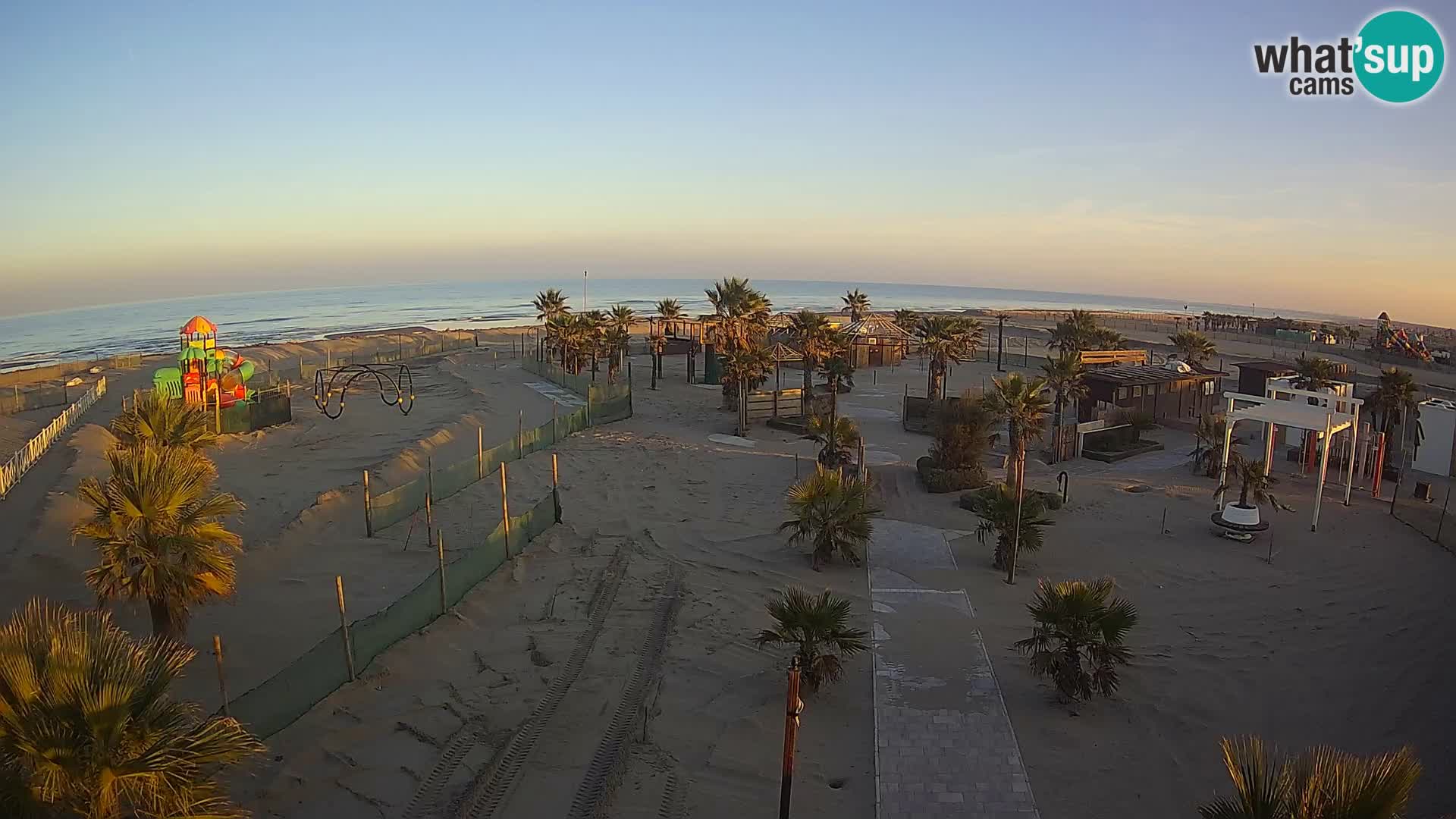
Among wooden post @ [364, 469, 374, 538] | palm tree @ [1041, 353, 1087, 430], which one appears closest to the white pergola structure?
palm tree @ [1041, 353, 1087, 430]

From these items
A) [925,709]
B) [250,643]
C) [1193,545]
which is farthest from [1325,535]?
[250,643]

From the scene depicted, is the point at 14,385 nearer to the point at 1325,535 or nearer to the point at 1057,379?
the point at 1057,379

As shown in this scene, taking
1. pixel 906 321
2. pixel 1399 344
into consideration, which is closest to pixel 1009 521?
pixel 906 321

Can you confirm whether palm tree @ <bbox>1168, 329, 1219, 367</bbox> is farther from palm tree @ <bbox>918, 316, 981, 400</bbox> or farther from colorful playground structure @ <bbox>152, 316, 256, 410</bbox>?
colorful playground structure @ <bbox>152, 316, 256, 410</bbox>

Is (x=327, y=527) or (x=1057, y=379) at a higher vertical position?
(x=1057, y=379)

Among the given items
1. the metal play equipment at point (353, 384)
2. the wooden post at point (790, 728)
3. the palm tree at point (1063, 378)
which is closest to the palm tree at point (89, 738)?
the wooden post at point (790, 728)

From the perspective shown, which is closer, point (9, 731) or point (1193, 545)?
point (9, 731)

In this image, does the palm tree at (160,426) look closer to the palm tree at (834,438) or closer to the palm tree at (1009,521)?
the palm tree at (834,438)
